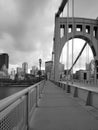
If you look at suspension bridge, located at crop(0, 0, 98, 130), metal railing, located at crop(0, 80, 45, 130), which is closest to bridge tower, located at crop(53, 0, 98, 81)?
suspension bridge, located at crop(0, 0, 98, 130)

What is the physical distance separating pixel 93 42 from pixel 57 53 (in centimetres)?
1233

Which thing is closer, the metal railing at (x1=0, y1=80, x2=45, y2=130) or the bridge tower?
the metal railing at (x1=0, y1=80, x2=45, y2=130)

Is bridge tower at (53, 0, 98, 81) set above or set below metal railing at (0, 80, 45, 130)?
above

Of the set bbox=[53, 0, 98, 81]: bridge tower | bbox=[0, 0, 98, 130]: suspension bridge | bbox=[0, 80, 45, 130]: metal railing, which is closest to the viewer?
bbox=[0, 80, 45, 130]: metal railing

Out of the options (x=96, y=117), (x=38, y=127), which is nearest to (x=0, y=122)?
(x=38, y=127)

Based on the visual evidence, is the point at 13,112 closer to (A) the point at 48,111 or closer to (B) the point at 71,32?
(A) the point at 48,111

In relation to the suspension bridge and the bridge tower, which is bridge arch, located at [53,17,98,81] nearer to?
the bridge tower

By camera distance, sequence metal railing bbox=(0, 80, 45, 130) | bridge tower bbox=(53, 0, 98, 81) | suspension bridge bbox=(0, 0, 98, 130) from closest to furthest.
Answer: metal railing bbox=(0, 80, 45, 130)
suspension bridge bbox=(0, 0, 98, 130)
bridge tower bbox=(53, 0, 98, 81)

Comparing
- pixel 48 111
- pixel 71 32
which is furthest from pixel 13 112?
pixel 71 32

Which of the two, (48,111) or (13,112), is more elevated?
(13,112)

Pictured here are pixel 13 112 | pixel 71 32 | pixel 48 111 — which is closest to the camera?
pixel 13 112

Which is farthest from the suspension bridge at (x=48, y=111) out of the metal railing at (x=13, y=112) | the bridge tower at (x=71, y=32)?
the bridge tower at (x=71, y=32)

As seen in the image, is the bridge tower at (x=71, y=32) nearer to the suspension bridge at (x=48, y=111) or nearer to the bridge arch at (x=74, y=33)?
the bridge arch at (x=74, y=33)

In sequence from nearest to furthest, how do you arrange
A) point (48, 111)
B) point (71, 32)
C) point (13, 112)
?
A: point (13, 112) → point (48, 111) → point (71, 32)
